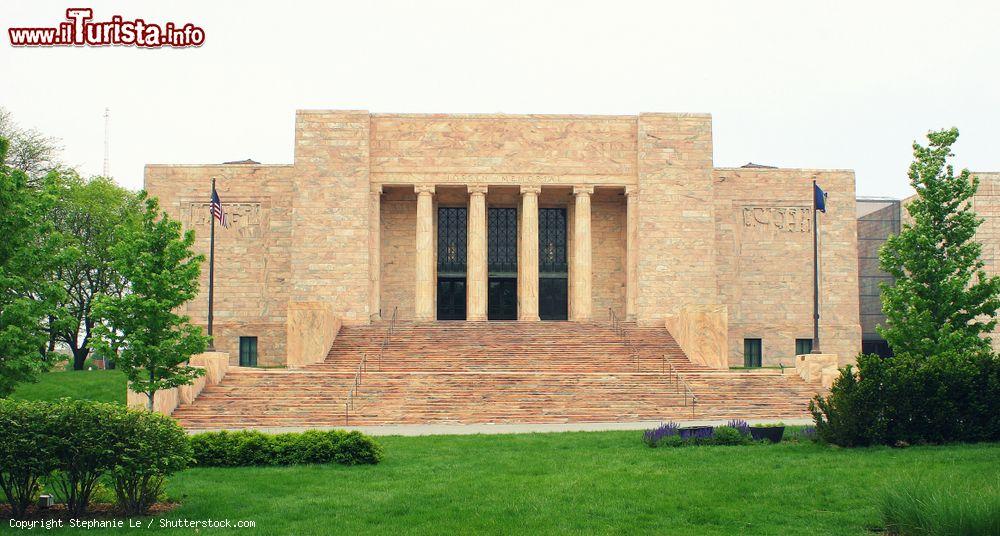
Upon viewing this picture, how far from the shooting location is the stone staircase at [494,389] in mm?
28453

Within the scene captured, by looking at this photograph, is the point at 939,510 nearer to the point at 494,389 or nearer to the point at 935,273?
the point at 935,273

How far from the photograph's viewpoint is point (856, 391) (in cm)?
1820

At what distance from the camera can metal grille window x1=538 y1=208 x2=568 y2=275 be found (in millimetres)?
48438

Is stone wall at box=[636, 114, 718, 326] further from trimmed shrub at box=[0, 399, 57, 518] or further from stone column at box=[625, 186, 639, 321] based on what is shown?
trimmed shrub at box=[0, 399, 57, 518]

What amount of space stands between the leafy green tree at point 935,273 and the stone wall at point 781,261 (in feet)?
63.8

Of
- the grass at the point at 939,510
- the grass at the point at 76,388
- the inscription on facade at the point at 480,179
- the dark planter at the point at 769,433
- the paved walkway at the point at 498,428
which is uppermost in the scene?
the inscription on facade at the point at 480,179

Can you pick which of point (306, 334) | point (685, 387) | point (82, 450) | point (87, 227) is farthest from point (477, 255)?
point (82, 450)

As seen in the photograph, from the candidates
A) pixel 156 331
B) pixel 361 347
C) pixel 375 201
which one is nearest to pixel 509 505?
pixel 156 331

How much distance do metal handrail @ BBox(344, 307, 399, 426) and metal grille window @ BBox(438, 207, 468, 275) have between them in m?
3.38

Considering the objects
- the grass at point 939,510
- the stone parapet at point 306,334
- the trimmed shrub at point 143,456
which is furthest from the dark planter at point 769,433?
the stone parapet at point 306,334

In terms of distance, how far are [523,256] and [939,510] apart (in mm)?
35233

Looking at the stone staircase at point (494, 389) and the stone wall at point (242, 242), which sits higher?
the stone wall at point (242, 242)

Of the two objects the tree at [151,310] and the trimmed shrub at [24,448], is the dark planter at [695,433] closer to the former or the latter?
the trimmed shrub at [24,448]

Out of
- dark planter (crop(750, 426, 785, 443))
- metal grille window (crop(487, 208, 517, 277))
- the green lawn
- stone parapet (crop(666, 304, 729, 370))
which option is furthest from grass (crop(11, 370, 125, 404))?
dark planter (crop(750, 426, 785, 443))
